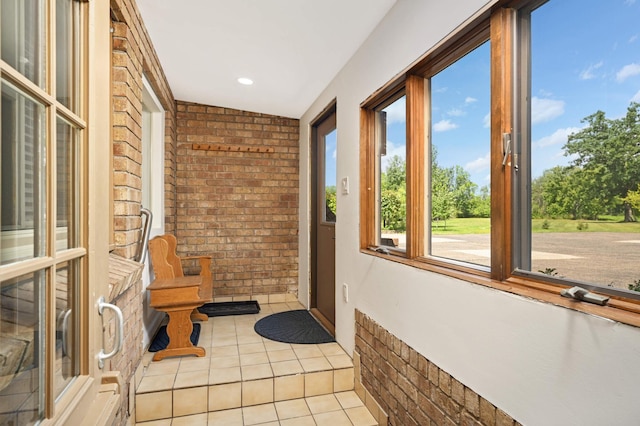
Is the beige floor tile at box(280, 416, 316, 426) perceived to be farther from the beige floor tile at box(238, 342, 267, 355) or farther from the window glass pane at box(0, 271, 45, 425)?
the window glass pane at box(0, 271, 45, 425)

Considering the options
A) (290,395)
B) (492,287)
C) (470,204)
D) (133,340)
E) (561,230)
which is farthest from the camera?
(290,395)

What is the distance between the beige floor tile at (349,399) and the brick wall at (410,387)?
5.4 inches

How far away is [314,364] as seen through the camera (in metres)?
2.59

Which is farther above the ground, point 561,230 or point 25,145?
point 25,145

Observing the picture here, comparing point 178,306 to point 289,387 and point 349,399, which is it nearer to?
point 289,387

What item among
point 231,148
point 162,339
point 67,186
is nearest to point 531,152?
point 67,186

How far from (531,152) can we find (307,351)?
220 centimetres

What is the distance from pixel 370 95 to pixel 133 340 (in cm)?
210

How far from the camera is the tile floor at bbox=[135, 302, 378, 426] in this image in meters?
2.23

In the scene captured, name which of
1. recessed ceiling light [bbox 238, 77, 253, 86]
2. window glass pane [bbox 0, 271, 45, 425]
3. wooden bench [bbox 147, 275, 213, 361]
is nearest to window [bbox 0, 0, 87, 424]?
window glass pane [bbox 0, 271, 45, 425]

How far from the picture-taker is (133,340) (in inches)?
86.4

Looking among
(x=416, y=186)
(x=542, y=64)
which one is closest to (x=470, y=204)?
(x=416, y=186)

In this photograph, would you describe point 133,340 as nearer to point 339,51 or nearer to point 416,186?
point 416,186

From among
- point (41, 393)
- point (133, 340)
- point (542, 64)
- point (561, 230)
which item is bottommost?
point (133, 340)
